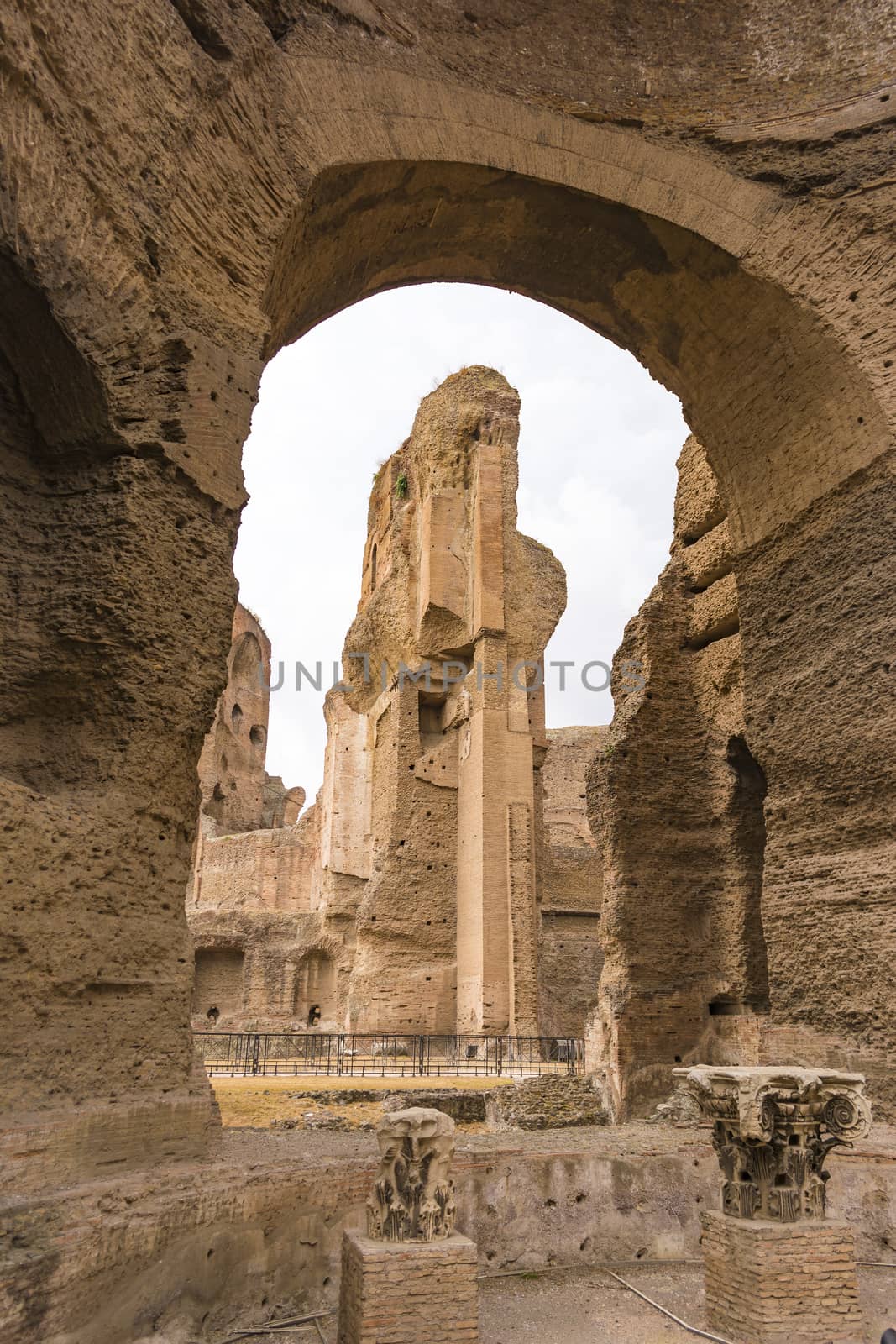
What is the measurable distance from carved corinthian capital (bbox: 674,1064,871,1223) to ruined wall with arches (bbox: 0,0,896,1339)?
2124mm

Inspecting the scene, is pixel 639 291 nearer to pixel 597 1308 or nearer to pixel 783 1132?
pixel 783 1132

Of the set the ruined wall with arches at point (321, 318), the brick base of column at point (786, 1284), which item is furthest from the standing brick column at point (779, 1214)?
the ruined wall with arches at point (321, 318)

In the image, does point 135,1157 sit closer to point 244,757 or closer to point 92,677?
point 92,677

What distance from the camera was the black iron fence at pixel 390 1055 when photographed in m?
13.6

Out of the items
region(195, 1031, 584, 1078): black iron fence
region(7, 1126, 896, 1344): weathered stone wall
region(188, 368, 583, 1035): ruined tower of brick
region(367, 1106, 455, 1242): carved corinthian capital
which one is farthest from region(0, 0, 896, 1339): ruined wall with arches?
region(188, 368, 583, 1035): ruined tower of brick

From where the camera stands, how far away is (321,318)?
7.65 m

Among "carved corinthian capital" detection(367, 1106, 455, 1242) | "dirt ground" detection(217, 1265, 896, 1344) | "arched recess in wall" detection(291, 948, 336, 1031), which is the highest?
"arched recess in wall" detection(291, 948, 336, 1031)

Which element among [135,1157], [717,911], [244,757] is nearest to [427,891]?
[717,911]

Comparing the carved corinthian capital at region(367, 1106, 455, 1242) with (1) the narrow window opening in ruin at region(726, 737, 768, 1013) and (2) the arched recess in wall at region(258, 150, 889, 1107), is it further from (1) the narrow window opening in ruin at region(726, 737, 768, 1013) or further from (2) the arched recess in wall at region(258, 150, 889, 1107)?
(1) the narrow window opening in ruin at region(726, 737, 768, 1013)

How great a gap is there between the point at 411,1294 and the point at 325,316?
6.50m

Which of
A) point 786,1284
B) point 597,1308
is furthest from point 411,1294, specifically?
point 786,1284

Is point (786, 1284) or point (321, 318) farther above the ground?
point (321, 318)

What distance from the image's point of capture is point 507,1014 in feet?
53.0

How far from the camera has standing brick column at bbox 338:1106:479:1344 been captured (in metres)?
3.65
